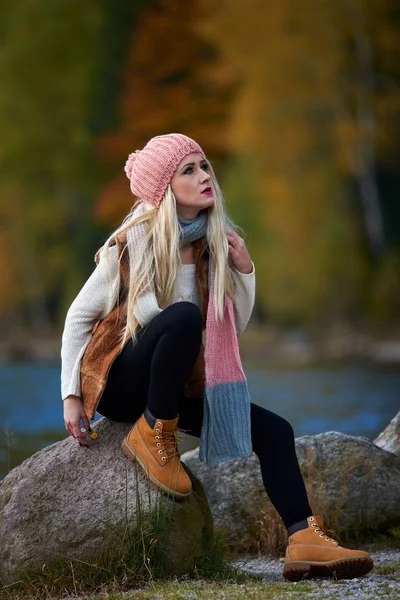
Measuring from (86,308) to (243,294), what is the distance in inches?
19.3

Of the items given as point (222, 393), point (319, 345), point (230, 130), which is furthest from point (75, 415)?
point (230, 130)

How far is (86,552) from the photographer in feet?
10.9

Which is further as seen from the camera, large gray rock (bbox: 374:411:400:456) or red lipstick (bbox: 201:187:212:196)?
large gray rock (bbox: 374:411:400:456)

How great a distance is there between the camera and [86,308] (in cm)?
347

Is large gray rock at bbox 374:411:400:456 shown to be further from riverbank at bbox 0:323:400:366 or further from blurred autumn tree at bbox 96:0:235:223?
blurred autumn tree at bbox 96:0:235:223

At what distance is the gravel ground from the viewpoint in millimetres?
3020

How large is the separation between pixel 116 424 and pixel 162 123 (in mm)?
18070

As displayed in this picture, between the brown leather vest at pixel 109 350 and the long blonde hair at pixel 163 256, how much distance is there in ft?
0.16

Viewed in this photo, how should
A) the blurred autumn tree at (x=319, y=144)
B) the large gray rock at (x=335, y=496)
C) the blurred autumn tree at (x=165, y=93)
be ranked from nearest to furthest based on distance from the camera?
1. the large gray rock at (x=335, y=496)
2. the blurred autumn tree at (x=319, y=144)
3. the blurred autumn tree at (x=165, y=93)

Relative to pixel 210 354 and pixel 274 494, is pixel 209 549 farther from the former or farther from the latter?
pixel 210 354

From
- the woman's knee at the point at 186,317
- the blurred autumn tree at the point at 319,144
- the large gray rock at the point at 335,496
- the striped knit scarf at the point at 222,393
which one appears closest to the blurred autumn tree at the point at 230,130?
the blurred autumn tree at the point at 319,144

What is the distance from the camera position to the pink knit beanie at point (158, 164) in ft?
11.8

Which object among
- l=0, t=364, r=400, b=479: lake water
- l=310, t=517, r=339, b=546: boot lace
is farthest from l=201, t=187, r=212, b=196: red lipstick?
l=0, t=364, r=400, b=479: lake water

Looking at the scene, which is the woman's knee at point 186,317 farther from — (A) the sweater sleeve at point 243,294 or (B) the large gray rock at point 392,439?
(B) the large gray rock at point 392,439
